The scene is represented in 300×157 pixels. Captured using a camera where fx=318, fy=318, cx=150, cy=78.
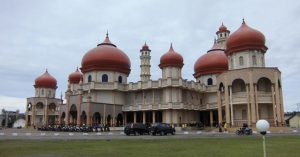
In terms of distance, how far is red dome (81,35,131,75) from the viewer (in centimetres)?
6072

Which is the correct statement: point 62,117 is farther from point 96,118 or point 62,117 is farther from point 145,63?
point 145,63

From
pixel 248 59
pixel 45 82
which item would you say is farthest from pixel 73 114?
pixel 248 59

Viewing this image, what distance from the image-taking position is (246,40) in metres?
48.2

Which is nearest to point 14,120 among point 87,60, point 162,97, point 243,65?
point 87,60

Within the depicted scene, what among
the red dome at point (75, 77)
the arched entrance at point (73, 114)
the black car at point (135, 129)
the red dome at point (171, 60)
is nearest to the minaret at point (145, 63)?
the red dome at point (171, 60)

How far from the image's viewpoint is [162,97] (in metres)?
57.4

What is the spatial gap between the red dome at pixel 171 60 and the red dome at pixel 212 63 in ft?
21.6

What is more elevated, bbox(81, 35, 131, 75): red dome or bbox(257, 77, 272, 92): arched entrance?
bbox(81, 35, 131, 75): red dome

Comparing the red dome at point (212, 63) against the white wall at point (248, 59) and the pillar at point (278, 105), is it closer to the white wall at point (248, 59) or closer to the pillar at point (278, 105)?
the white wall at point (248, 59)

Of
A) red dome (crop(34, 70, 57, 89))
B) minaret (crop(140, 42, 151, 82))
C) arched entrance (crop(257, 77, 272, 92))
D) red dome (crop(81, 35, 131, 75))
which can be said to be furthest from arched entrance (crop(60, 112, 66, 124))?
arched entrance (crop(257, 77, 272, 92))

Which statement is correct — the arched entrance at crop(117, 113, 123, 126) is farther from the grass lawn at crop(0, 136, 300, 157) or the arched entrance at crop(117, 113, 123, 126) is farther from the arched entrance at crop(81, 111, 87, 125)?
the grass lawn at crop(0, 136, 300, 157)

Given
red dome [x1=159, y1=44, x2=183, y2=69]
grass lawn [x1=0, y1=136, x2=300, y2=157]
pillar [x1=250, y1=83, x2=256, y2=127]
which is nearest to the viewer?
grass lawn [x1=0, y1=136, x2=300, y2=157]

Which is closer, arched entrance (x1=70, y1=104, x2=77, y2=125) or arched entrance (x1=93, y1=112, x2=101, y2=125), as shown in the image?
arched entrance (x1=93, y1=112, x2=101, y2=125)

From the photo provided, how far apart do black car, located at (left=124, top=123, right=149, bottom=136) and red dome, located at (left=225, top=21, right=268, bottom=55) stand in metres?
21.1
